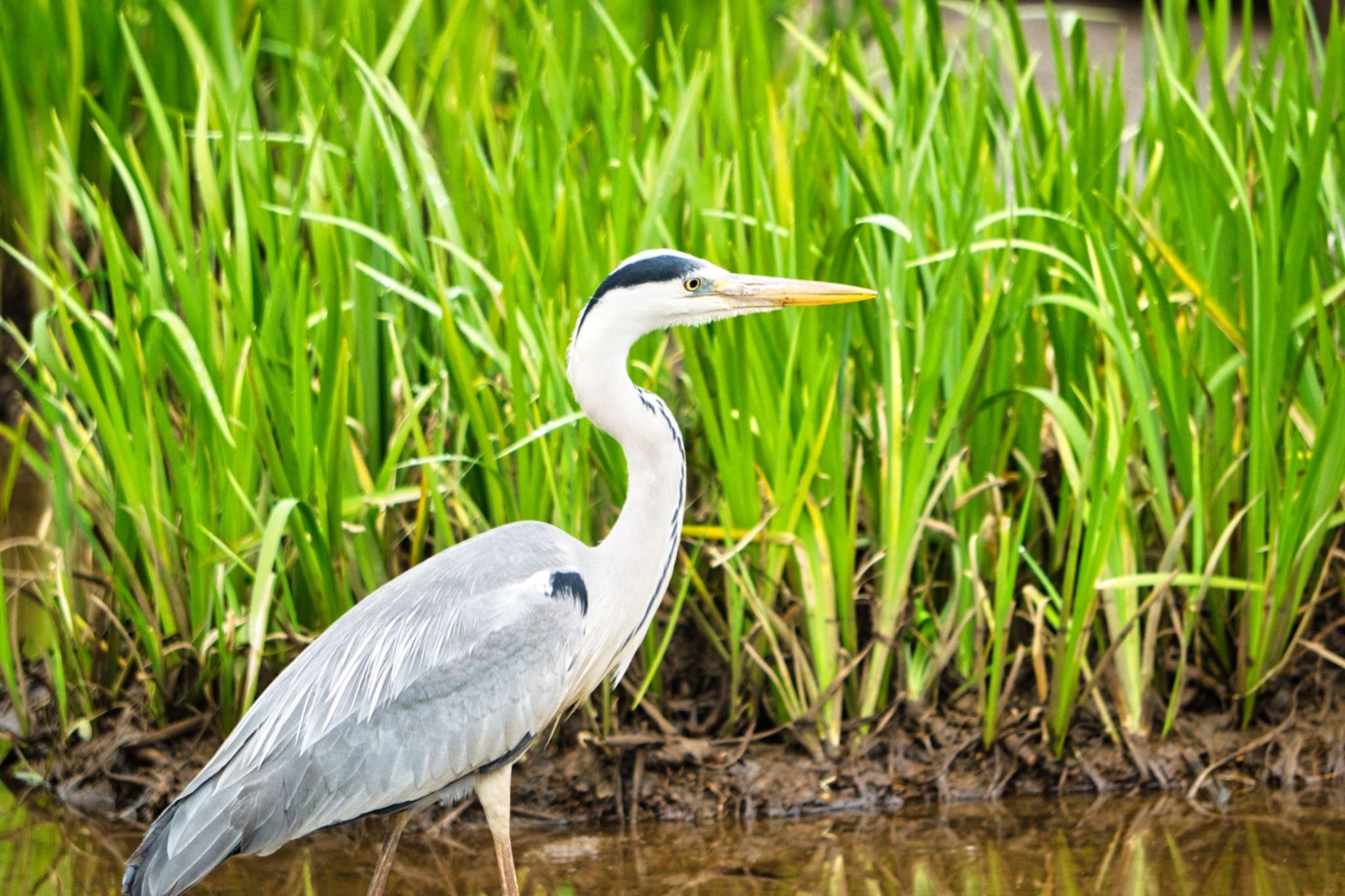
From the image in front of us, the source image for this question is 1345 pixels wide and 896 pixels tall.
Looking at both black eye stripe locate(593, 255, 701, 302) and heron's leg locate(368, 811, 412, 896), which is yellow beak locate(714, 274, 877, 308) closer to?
black eye stripe locate(593, 255, 701, 302)

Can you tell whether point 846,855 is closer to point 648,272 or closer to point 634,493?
point 634,493

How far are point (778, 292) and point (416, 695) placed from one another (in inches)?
41.6

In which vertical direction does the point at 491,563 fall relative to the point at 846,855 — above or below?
above

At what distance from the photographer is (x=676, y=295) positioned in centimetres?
290

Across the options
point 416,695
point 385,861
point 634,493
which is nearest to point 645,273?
point 634,493

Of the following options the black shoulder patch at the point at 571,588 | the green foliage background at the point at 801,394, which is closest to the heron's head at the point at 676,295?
the green foliage background at the point at 801,394

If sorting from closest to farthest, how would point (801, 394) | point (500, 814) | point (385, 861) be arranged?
point (385, 861), point (500, 814), point (801, 394)

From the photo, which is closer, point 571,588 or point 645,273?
point 645,273

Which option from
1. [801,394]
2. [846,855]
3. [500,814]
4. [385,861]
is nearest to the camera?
[385,861]

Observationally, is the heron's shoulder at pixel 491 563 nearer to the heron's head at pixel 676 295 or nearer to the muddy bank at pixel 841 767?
the heron's head at pixel 676 295

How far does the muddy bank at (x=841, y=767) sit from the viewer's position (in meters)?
3.47

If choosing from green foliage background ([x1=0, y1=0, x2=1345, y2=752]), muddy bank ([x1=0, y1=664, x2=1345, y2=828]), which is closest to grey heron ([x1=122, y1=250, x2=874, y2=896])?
green foliage background ([x1=0, y1=0, x2=1345, y2=752])

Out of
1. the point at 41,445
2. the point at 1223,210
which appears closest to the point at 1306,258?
the point at 1223,210

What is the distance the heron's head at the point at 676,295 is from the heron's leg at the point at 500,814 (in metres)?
0.89
